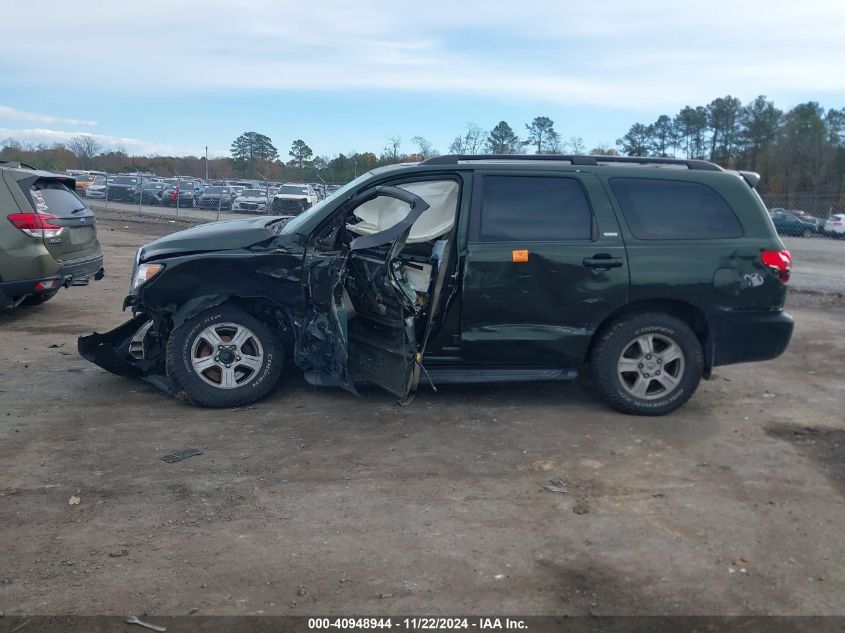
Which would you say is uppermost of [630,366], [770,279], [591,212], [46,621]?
[591,212]

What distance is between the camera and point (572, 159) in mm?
6281

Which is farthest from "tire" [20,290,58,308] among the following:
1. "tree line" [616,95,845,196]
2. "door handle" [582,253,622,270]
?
"tree line" [616,95,845,196]

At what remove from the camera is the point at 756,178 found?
649 centimetres

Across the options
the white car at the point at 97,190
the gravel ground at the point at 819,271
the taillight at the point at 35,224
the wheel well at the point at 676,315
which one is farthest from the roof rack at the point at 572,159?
the white car at the point at 97,190

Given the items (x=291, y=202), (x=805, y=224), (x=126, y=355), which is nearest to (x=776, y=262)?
(x=126, y=355)

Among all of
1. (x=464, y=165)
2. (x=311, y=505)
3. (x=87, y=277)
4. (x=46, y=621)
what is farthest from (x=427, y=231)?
(x=87, y=277)

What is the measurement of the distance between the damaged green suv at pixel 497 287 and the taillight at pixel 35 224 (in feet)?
10.5

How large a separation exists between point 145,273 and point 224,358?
2.90ft

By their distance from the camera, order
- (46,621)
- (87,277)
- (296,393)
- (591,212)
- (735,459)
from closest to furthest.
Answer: (46,621) → (735,459) → (591,212) → (296,393) → (87,277)

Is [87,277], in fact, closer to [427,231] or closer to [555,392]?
[427,231]

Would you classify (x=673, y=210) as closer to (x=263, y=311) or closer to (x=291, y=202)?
(x=263, y=311)

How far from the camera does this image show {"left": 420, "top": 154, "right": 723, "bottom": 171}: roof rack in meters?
6.23

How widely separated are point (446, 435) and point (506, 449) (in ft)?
1.52

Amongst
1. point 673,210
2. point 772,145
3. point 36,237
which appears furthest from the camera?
Answer: point 772,145
